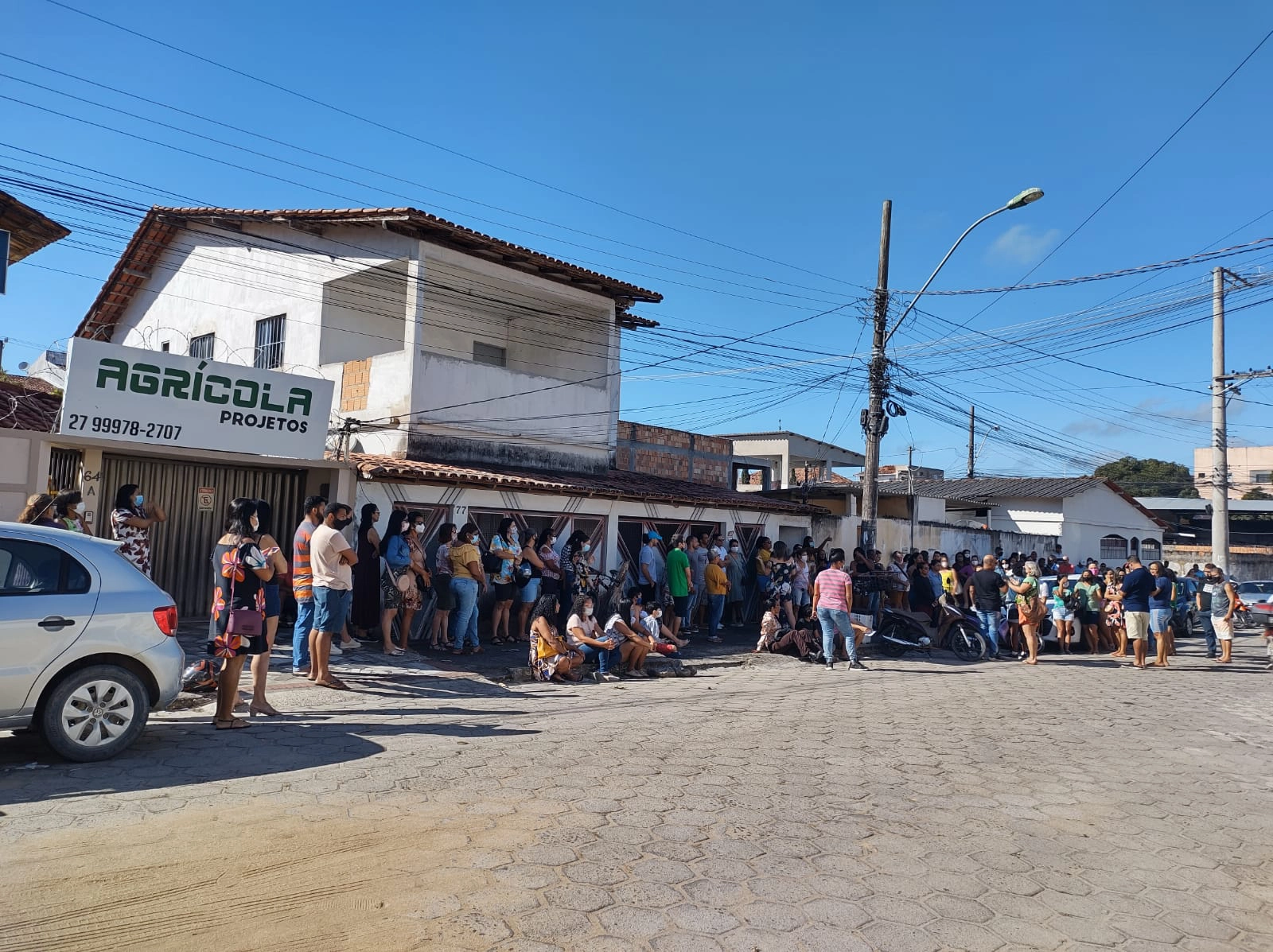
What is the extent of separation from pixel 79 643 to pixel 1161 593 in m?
14.4

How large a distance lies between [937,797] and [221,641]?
5.38 meters

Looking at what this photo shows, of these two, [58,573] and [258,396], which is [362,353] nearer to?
[258,396]

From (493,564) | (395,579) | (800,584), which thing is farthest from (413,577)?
(800,584)

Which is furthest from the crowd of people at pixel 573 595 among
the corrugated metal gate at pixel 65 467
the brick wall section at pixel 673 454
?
the brick wall section at pixel 673 454

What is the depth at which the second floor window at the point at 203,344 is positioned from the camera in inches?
760

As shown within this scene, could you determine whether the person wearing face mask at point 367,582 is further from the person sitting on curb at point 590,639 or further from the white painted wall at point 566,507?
the person sitting on curb at point 590,639

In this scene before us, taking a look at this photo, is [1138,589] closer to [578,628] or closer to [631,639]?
[631,639]

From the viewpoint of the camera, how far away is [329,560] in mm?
9289

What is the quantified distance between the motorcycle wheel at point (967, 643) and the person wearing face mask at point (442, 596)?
8572 millimetres

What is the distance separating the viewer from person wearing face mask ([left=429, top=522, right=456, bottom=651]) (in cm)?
1242

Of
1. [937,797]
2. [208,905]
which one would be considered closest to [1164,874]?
[937,797]

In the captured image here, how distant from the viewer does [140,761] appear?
20.8ft

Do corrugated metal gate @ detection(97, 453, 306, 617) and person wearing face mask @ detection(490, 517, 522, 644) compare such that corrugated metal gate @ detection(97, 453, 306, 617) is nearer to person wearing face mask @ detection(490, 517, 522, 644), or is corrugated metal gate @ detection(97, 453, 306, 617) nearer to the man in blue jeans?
person wearing face mask @ detection(490, 517, 522, 644)

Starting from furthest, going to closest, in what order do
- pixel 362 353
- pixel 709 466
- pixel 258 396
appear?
pixel 709 466 < pixel 362 353 < pixel 258 396
